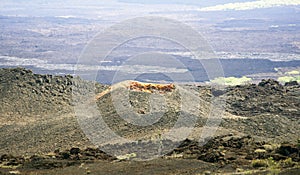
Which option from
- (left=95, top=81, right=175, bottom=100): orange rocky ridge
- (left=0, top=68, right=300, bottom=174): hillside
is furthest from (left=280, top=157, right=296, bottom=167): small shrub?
(left=95, top=81, right=175, bottom=100): orange rocky ridge

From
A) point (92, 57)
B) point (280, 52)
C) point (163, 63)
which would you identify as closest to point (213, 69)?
point (163, 63)

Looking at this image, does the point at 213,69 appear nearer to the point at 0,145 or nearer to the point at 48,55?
the point at 48,55

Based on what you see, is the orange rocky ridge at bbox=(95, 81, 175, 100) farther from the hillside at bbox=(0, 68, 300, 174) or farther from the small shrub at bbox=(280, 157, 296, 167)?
the small shrub at bbox=(280, 157, 296, 167)

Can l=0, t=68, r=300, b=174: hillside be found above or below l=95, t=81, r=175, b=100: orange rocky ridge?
below

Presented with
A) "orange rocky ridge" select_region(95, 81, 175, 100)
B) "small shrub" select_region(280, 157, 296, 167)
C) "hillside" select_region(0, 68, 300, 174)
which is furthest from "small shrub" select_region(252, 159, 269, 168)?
"orange rocky ridge" select_region(95, 81, 175, 100)

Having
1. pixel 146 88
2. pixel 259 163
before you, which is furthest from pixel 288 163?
pixel 146 88

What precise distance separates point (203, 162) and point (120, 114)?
408 inches

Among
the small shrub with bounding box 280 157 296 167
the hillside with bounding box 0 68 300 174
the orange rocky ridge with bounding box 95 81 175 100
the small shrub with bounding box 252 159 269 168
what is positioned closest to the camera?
the small shrub with bounding box 280 157 296 167

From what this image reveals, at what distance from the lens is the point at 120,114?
32.6 m

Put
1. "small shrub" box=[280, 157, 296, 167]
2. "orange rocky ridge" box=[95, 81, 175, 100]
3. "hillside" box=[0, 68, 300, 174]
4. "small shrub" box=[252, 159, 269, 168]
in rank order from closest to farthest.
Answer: "small shrub" box=[280, 157, 296, 167]
"small shrub" box=[252, 159, 269, 168]
"hillside" box=[0, 68, 300, 174]
"orange rocky ridge" box=[95, 81, 175, 100]

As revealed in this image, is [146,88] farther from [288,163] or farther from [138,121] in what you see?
[288,163]

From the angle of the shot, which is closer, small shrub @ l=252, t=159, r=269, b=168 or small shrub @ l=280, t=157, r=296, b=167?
small shrub @ l=280, t=157, r=296, b=167

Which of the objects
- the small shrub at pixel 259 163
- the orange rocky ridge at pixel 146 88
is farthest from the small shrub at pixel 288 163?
the orange rocky ridge at pixel 146 88

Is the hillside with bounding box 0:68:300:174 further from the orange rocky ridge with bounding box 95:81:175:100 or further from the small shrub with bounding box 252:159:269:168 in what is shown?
Result: the small shrub with bounding box 252:159:269:168
